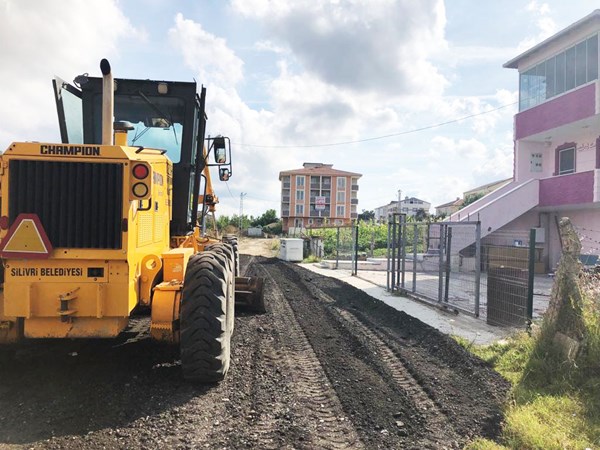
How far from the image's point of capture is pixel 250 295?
27.2ft

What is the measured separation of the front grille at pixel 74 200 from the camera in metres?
4.01

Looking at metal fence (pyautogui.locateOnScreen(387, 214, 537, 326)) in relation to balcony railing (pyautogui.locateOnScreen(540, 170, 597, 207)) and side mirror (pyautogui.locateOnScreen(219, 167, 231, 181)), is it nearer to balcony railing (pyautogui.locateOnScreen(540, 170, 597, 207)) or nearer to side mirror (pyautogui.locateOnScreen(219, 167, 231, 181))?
side mirror (pyautogui.locateOnScreen(219, 167, 231, 181))

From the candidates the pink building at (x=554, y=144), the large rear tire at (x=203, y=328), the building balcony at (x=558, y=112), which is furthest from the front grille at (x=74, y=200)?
the building balcony at (x=558, y=112)

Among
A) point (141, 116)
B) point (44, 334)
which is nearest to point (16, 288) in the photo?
point (44, 334)

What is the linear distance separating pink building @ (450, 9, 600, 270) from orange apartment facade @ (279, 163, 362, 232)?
5348 centimetres

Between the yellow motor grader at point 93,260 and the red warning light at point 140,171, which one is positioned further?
the red warning light at point 140,171

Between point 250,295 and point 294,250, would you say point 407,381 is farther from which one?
point 294,250

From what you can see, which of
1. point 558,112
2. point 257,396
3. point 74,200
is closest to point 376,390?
point 257,396

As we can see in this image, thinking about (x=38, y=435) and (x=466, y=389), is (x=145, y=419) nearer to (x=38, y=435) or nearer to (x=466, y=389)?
(x=38, y=435)

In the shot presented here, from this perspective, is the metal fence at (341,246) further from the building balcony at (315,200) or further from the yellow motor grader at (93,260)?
the building balcony at (315,200)

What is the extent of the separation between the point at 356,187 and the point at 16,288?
7668cm

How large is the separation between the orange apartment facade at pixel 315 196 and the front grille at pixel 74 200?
67.8 m

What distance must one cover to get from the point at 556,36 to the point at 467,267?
13.2m

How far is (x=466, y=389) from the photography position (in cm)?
452
